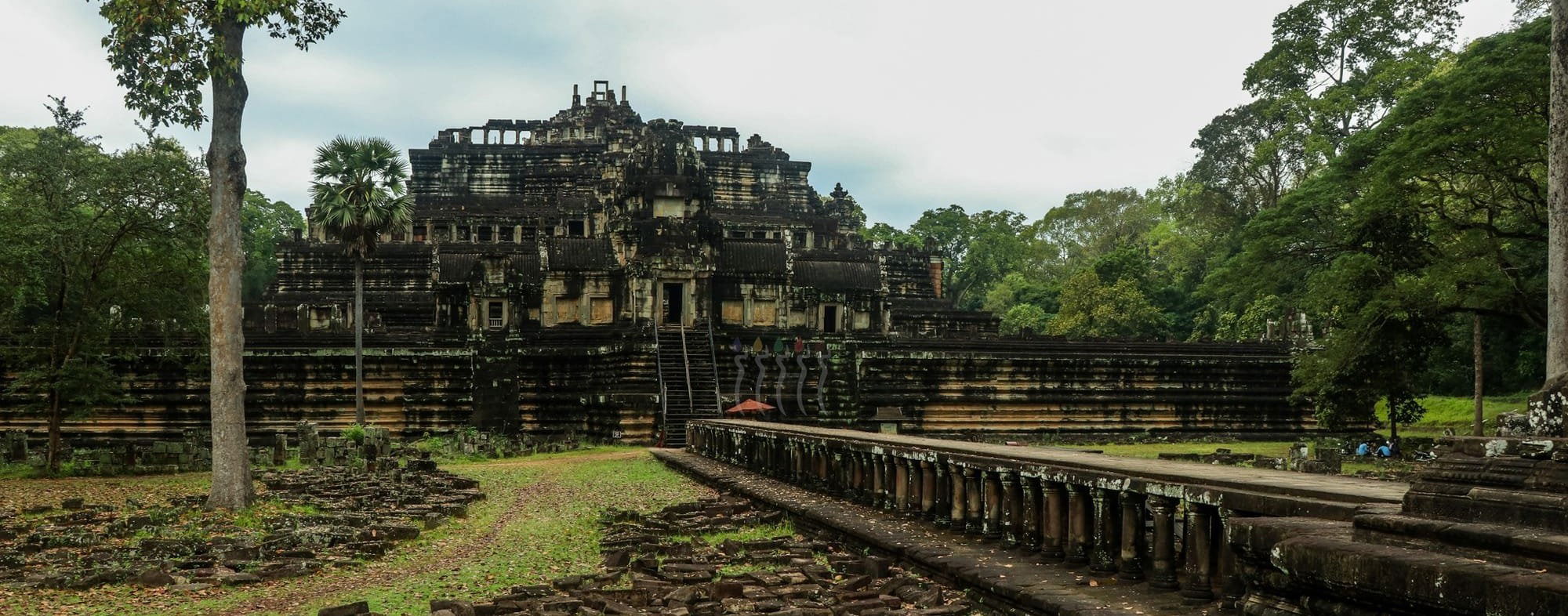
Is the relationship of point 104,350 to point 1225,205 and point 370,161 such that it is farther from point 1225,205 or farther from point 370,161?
point 1225,205

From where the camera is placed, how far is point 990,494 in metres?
10.2

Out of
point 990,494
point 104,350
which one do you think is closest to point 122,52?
point 104,350

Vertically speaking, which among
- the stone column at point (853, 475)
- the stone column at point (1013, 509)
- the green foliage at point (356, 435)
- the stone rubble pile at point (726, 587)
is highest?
the stone column at point (1013, 509)

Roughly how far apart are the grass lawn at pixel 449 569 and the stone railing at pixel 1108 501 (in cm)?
338

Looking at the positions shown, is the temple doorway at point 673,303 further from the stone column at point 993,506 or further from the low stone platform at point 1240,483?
the stone column at point 993,506

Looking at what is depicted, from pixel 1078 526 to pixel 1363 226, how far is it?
26.5 metres

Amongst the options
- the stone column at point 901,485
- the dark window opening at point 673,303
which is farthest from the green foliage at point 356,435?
the stone column at point 901,485

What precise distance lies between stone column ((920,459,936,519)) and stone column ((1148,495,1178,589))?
437cm

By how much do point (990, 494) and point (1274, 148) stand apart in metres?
58.5

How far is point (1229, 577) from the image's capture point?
678cm

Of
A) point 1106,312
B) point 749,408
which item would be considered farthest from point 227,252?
point 1106,312

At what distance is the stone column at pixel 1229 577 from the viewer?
21.6 feet

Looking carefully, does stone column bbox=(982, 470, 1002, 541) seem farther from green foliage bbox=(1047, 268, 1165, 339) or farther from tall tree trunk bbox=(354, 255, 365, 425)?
green foliage bbox=(1047, 268, 1165, 339)

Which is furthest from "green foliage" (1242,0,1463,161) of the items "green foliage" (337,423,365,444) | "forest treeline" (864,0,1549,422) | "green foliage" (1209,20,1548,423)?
"green foliage" (337,423,365,444)
